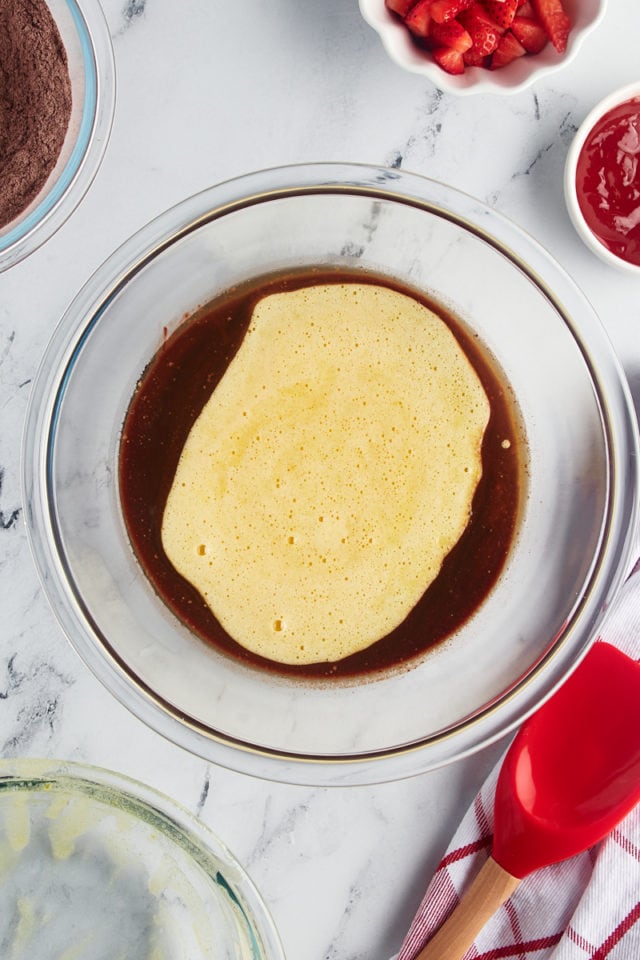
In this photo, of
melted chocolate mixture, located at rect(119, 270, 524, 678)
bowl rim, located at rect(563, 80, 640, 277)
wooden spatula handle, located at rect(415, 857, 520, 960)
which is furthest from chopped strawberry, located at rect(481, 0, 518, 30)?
wooden spatula handle, located at rect(415, 857, 520, 960)

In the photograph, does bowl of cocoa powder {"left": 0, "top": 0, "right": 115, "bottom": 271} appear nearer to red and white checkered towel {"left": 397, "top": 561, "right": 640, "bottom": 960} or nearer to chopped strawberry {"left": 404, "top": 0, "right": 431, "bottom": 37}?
chopped strawberry {"left": 404, "top": 0, "right": 431, "bottom": 37}

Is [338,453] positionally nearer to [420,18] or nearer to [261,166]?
[261,166]

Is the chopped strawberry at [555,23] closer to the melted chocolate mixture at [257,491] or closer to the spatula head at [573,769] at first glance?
the melted chocolate mixture at [257,491]

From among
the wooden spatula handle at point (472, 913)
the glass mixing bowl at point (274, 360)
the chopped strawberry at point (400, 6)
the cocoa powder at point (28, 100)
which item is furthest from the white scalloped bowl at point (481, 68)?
the wooden spatula handle at point (472, 913)

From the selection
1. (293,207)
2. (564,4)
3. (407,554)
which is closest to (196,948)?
(407,554)

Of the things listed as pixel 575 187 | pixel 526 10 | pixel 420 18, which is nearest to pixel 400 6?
pixel 420 18

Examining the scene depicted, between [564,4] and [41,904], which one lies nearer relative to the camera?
[564,4]

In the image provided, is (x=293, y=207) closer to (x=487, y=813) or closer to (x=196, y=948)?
(x=487, y=813)
